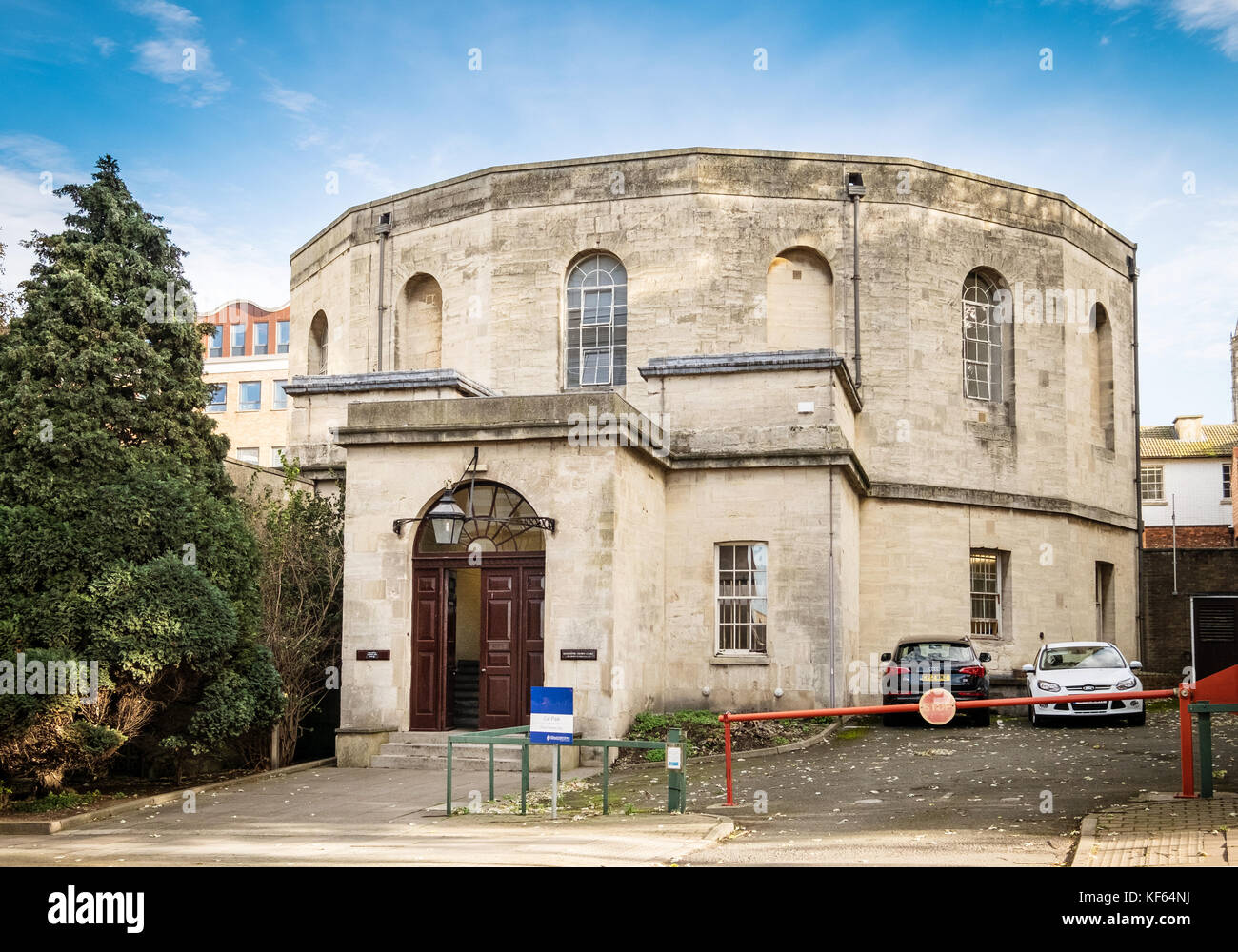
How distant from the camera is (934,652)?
2303cm

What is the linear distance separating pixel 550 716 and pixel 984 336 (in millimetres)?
18939

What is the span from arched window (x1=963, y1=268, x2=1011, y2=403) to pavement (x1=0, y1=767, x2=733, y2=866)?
54.9 feet

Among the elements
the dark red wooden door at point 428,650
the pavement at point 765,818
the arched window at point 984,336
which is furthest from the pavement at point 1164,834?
the arched window at point 984,336

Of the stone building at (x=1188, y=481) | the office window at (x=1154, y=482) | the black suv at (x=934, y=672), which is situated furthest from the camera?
the office window at (x=1154, y=482)

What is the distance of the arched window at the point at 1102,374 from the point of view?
103ft

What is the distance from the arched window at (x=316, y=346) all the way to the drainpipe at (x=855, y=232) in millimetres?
13886

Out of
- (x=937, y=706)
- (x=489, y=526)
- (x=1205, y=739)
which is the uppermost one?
(x=489, y=526)

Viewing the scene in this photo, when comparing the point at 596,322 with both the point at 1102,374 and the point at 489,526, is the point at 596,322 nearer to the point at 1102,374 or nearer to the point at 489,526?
the point at 489,526

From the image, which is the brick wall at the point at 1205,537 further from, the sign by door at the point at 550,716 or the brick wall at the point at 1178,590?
the sign by door at the point at 550,716

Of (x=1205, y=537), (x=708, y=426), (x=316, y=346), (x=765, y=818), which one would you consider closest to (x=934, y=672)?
(x=708, y=426)
